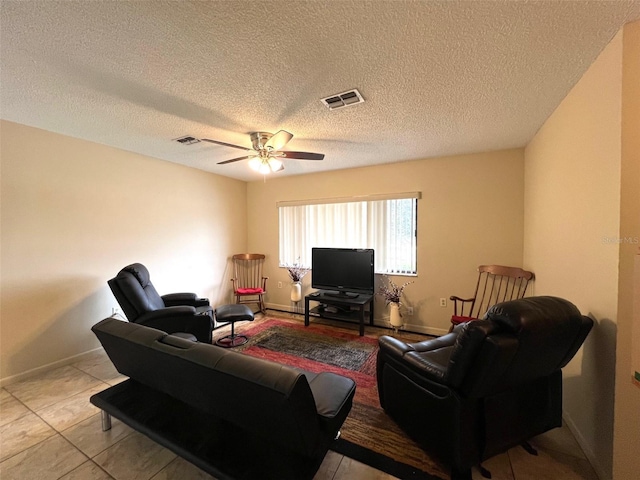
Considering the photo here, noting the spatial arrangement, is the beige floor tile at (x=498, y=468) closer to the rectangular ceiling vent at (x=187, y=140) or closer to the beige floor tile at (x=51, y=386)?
the beige floor tile at (x=51, y=386)

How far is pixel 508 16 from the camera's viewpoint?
1254 millimetres

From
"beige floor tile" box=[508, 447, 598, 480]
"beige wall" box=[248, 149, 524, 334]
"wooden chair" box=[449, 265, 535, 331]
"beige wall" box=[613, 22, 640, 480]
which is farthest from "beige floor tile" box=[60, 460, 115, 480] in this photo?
"beige wall" box=[248, 149, 524, 334]

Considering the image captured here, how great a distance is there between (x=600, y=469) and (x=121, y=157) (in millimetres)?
5154

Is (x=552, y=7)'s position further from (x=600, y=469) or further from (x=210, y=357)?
(x=600, y=469)

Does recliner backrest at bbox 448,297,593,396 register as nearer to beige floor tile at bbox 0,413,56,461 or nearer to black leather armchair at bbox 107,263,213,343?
black leather armchair at bbox 107,263,213,343

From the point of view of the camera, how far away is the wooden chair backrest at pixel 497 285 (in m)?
3.03

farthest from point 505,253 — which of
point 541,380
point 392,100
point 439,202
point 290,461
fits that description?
point 290,461

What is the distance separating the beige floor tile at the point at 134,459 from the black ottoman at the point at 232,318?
4.69 feet

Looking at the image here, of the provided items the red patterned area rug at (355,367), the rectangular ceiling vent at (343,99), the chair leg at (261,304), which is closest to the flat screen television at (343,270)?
the red patterned area rug at (355,367)

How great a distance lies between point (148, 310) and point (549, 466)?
350 cm

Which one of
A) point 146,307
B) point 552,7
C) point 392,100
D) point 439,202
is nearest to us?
point 552,7

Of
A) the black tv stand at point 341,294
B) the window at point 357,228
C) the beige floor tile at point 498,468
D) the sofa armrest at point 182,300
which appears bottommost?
the beige floor tile at point 498,468

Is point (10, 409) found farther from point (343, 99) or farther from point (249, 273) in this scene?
point (343, 99)

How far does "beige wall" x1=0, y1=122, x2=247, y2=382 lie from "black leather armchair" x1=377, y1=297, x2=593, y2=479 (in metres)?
3.53
